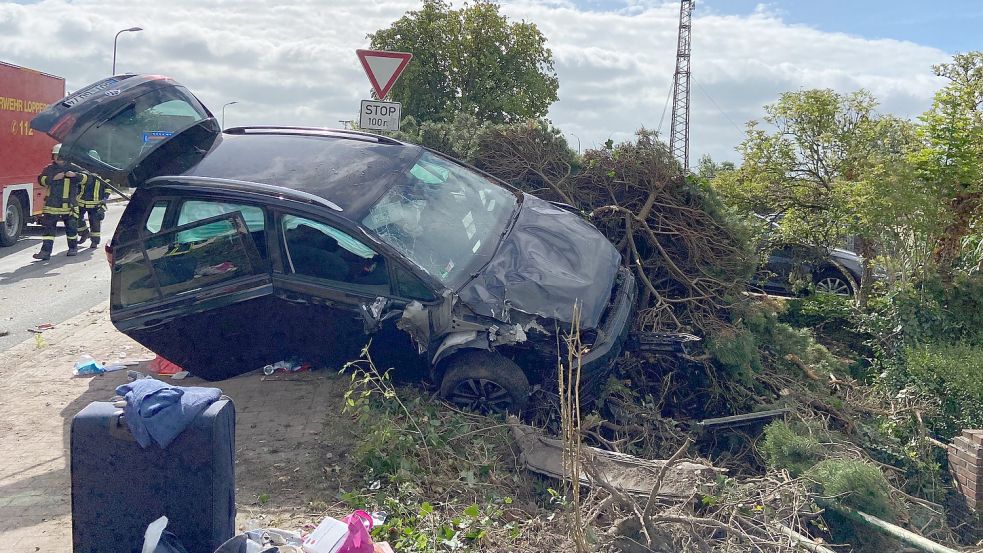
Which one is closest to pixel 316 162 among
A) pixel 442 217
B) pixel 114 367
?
pixel 442 217

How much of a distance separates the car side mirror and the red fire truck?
38.2 ft

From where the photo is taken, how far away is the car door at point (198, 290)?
5641mm

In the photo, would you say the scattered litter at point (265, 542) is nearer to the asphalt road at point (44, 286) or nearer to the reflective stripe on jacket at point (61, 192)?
the asphalt road at point (44, 286)

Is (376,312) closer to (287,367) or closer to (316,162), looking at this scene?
(287,367)

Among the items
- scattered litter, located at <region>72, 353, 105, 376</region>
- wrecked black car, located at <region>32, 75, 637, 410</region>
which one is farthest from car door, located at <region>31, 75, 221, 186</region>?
scattered litter, located at <region>72, 353, 105, 376</region>

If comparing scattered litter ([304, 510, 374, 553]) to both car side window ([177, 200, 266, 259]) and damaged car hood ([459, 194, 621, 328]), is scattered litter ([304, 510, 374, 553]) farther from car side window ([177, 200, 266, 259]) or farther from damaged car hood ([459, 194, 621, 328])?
car side window ([177, 200, 266, 259])

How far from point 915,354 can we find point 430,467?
192 inches

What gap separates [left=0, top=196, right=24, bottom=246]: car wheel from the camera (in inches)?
567

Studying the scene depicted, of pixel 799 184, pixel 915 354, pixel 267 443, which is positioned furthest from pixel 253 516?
pixel 799 184

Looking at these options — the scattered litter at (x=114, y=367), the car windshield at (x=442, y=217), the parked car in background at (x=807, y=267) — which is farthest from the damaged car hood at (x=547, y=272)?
the parked car in background at (x=807, y=267)

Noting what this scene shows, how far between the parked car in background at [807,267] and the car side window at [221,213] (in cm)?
696

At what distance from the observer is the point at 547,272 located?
18.7ft

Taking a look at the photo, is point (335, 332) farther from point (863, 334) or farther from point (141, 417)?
point (863, 334)

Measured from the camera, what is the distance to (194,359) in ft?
19.6
